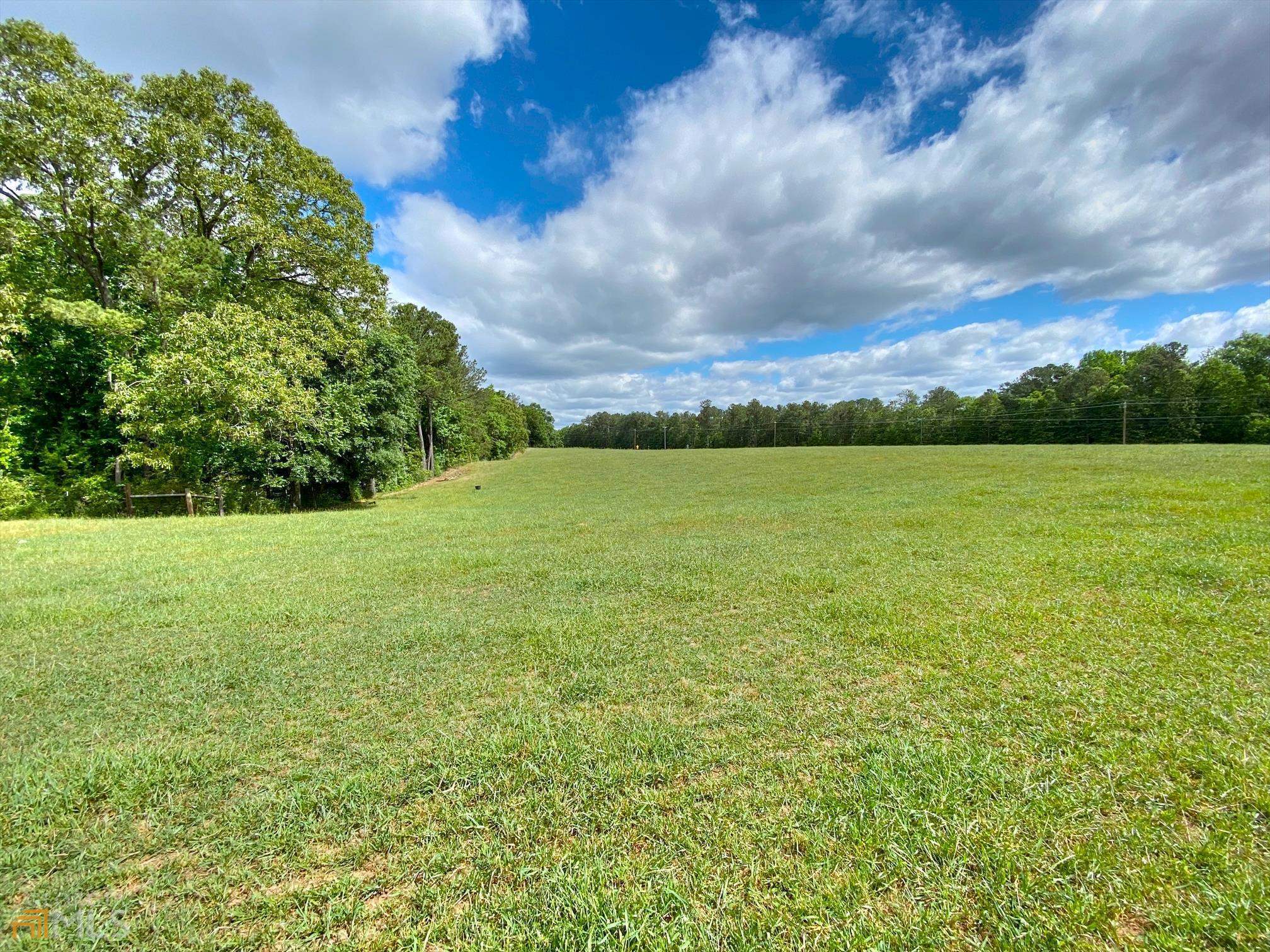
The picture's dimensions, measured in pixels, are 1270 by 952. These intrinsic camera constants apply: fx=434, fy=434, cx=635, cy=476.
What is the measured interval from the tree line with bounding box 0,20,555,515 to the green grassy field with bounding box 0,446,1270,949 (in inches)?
336

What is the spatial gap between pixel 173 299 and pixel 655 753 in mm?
20279

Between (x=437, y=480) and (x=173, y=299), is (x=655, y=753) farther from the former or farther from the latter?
(x=437, y=480)

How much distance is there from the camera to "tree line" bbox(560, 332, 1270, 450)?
135 feet

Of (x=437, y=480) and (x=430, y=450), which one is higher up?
(x=430, y=450)

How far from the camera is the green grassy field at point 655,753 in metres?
1.88

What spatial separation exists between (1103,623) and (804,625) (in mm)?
3039

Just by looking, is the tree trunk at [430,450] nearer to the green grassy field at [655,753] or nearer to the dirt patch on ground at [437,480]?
the dirt patch on ground at [437,480]

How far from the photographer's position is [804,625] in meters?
4.93

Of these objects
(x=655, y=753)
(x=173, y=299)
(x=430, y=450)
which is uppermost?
(x=173, y=299)

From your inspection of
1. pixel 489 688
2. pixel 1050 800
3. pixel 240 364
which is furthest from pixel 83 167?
pixel 1050 800

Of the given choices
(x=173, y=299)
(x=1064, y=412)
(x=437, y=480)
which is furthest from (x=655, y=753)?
(x=1064, y=412)

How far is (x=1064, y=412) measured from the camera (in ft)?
164

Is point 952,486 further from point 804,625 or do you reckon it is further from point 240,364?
point 240,364

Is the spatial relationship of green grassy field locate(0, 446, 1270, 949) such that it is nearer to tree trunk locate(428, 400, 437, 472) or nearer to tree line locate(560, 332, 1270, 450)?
tree trunk locate(428, 400, 437, 472)
